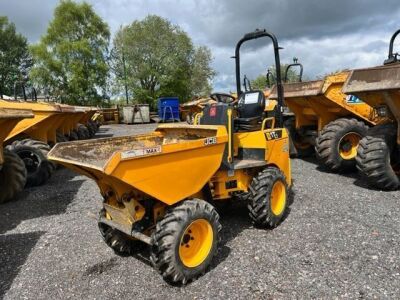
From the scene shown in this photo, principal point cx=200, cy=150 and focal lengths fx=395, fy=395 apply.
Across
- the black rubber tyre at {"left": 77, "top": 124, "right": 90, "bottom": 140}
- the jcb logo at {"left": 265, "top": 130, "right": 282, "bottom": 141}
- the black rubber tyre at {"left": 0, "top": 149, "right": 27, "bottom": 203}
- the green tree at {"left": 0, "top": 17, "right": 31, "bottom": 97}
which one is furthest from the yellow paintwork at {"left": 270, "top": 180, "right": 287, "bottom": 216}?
the green tree at {"left": 0, "top": 17, "right": 31, "bottom": 97}

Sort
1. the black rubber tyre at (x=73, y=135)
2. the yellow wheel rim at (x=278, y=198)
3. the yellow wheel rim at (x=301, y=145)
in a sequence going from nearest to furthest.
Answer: the yellow wheel rim at (x=278, y=198) → the yellow wheel rim at (x=301, y=145) → the black rubber tyre at (x=73, y=135)

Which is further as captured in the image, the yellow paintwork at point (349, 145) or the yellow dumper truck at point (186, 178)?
the yellow paintwork at point (349, 145)

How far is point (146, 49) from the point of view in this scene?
35562mm

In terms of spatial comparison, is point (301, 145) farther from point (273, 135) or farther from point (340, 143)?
point (273, 135)

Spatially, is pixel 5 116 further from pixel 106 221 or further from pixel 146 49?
pixel 146 49

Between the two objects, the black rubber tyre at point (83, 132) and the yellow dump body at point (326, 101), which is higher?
the yellow dump body at point (326, 101)

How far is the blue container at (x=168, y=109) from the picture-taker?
2548 cm

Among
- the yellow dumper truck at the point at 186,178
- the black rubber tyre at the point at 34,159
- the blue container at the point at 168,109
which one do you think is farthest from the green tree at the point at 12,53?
the yellow dumper truck at the point at 186,178

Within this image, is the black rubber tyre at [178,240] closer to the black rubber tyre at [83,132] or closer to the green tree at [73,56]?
the black rubber tyre at [83,132]

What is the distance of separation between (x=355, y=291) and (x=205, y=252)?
4.42 feet

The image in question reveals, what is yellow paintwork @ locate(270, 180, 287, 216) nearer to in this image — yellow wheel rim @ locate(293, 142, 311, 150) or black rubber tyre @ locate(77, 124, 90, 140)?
yellow wheel rim @ locate(293, 142, 311, 150)

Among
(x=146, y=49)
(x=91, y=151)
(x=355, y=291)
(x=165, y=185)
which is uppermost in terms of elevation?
(x=146, y=49)

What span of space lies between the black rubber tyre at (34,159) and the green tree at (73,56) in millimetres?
22970

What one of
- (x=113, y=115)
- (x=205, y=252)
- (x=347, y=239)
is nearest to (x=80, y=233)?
(x=205, y=252)
